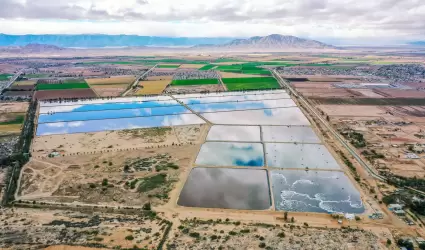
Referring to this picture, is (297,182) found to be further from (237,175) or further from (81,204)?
(81,204)

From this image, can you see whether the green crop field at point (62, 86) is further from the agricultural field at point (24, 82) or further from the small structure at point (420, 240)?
the small structure at point (420, 240)

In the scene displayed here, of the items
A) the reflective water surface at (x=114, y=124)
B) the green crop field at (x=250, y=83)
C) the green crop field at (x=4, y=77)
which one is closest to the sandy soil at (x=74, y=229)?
the reflective water surface at (x=114, y=124)

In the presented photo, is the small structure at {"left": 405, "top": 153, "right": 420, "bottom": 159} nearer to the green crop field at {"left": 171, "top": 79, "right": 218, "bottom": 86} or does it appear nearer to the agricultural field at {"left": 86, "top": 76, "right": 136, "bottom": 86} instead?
the green crop field at {"left": 171, "top": 79, "right": 218, "bottom": 86}

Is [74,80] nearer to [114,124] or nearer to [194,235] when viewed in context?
[114,124]

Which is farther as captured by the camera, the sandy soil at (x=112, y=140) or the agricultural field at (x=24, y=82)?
the agricultural field at (x=24, y=82)

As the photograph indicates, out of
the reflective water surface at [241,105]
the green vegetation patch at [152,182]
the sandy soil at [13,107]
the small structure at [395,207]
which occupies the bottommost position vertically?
the small structure at [395,207]

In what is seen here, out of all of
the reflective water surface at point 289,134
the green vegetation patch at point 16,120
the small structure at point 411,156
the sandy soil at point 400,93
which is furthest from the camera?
the sandy soil at point 400,93

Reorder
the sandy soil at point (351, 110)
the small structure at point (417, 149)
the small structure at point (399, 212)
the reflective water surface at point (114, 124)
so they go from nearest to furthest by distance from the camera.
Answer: the small structure at point (399, 212)
the small structure at point (417, 149)
the reflective water surface at point (114, 124)
the sandy soil at point (351, 110)

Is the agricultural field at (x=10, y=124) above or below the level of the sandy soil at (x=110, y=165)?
above
